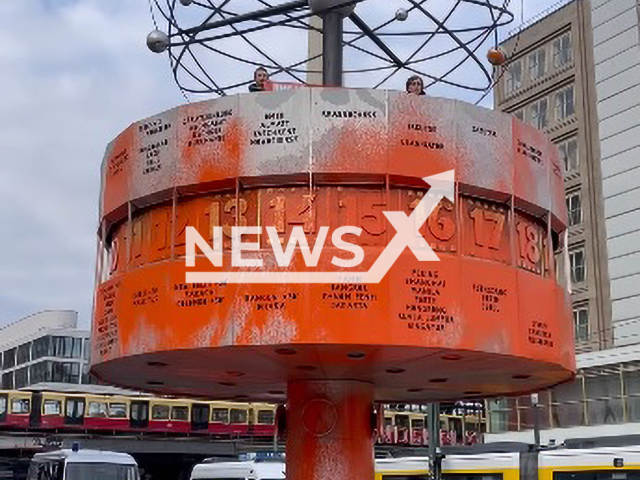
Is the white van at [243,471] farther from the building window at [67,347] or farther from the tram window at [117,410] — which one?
the building window at [67,347]

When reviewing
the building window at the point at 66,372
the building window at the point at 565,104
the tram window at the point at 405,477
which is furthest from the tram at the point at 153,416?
the building window at the point at 66,372

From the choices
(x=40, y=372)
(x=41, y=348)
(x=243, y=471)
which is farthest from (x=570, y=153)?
(x=41, y=348)

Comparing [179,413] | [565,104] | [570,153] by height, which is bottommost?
[179,413]

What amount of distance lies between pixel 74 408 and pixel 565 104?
3907 cm

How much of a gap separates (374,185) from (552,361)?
3.28 metres

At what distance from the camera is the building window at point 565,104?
68.6 m

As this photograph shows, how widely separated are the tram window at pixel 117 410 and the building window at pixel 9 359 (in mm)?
74618

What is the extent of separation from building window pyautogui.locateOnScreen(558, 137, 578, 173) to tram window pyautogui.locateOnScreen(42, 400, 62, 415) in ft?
122

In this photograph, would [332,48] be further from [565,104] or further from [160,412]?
[565,104]

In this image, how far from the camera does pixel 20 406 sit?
62719mm

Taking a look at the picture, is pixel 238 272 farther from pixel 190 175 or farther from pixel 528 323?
pixel 528 323

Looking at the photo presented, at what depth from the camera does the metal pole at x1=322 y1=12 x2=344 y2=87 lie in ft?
49.0

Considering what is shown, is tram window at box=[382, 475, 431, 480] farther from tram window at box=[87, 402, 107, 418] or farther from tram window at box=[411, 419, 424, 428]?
tram window at box=[411, 419, 424, 428]

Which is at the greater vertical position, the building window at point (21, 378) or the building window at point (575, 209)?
the building window at point (575, 209)
